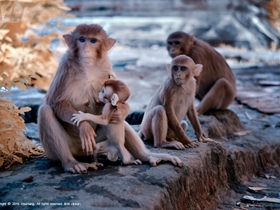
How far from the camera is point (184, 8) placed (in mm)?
17516

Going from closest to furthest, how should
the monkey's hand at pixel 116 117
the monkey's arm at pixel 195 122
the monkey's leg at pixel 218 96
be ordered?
1. the monkey's hand at pixel 116 117
2. the monkey's arm at pixel 195 122
3. the monkey's leg at pixel 218 96

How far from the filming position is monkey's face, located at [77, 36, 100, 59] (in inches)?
167

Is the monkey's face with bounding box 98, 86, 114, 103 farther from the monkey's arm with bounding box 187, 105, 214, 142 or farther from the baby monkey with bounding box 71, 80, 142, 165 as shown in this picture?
the monkey's arm with bounding box 187, 105, 214, 142

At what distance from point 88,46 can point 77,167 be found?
1.12 metres

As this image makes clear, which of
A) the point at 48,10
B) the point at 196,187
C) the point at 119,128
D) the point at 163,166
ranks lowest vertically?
the point at 196,187

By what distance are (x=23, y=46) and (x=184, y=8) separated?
336 inches

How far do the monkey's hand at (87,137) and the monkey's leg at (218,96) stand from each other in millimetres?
3252

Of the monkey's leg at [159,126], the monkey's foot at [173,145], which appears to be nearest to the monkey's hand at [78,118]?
the monkey's leg at [159,126]

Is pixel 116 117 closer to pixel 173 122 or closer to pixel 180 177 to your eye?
pixel 180 177

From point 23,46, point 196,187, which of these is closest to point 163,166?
point 196,187

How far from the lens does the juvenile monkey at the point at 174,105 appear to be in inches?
205

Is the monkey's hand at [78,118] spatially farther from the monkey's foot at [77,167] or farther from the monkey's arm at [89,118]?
the monkey's foot at [77,167]

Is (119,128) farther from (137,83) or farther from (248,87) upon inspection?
(248,87)

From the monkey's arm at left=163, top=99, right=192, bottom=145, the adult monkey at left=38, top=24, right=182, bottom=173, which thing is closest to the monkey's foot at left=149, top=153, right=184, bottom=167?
the adult monkey at left=38, top=24, right=182, bottom=173
